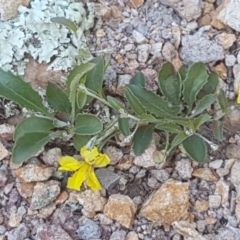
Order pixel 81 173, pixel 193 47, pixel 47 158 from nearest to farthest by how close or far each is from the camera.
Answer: pixel 81 173 → pixel 47 158 → pixel 193 47

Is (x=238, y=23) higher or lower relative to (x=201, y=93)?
higher

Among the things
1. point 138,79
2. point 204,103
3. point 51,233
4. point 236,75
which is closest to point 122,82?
point 138,79

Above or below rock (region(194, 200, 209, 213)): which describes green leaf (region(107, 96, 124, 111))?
above

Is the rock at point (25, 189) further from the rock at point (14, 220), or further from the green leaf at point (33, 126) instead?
the green leaf at point (33, 126)

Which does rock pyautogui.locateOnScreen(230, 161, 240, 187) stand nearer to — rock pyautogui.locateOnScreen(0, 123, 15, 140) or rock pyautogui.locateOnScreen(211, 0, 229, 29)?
rock pyautogui.locateOnScreen(211, 0, 229, 29)

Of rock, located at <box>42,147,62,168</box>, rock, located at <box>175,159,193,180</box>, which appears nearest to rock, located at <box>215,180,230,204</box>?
rock, located at <box>175,159,193,180</box>

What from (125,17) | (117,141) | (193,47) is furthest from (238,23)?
(117,141)

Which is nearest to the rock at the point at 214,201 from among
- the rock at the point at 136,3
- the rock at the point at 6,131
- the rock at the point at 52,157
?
the rock at the point at 52,157

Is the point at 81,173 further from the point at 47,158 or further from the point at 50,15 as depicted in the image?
the point at 50,15

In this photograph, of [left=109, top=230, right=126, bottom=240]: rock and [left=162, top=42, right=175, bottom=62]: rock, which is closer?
[left=109, top=230, right=126, bottom=240]: rock
